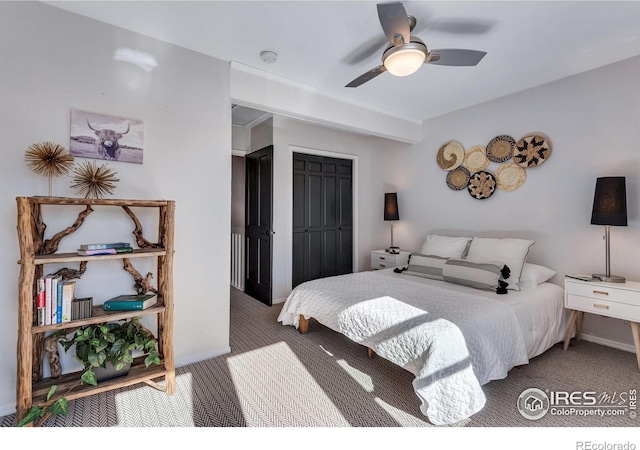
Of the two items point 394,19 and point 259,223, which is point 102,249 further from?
Answer: point 259,223

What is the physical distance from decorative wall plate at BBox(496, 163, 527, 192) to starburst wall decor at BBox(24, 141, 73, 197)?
3.88 metres

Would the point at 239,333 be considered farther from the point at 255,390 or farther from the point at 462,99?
the point at 462,99

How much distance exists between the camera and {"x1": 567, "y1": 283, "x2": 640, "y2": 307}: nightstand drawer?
7.09 feet

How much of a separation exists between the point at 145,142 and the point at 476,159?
11.3 ft

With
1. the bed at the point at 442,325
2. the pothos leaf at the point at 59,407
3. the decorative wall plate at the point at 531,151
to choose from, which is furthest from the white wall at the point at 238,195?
the decorative wall plate at the point at 531,151

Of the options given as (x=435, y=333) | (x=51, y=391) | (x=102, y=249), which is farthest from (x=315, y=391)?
(x=102, y=249)

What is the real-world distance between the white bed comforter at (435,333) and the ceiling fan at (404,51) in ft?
5.31

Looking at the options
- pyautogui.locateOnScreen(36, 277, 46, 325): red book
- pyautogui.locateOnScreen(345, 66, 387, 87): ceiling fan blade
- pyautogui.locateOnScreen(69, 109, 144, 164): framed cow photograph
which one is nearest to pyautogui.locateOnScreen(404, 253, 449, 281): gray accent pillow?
pyautogui.locateOnScreen(345, 66, 387, 87): ceiling fan blade

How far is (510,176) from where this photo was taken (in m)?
3.22

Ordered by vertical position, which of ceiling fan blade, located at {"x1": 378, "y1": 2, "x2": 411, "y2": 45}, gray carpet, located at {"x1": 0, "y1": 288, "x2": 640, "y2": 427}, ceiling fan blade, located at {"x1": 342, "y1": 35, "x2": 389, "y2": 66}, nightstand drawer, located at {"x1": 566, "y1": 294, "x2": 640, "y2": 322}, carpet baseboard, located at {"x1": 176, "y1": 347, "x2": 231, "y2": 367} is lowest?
gray carpet, located at {"x1": 0, "y1": 288, "x2": 640, "y2": 427}

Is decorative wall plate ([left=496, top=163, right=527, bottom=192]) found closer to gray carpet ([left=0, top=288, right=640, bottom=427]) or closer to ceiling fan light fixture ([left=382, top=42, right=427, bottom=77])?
gray carpet ([left=0, top=288, right=640, bottom=427])

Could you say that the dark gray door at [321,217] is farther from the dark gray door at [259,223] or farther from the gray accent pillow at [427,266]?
the gray accent pillow at [427,266]

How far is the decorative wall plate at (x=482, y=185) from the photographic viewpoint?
3.38m
